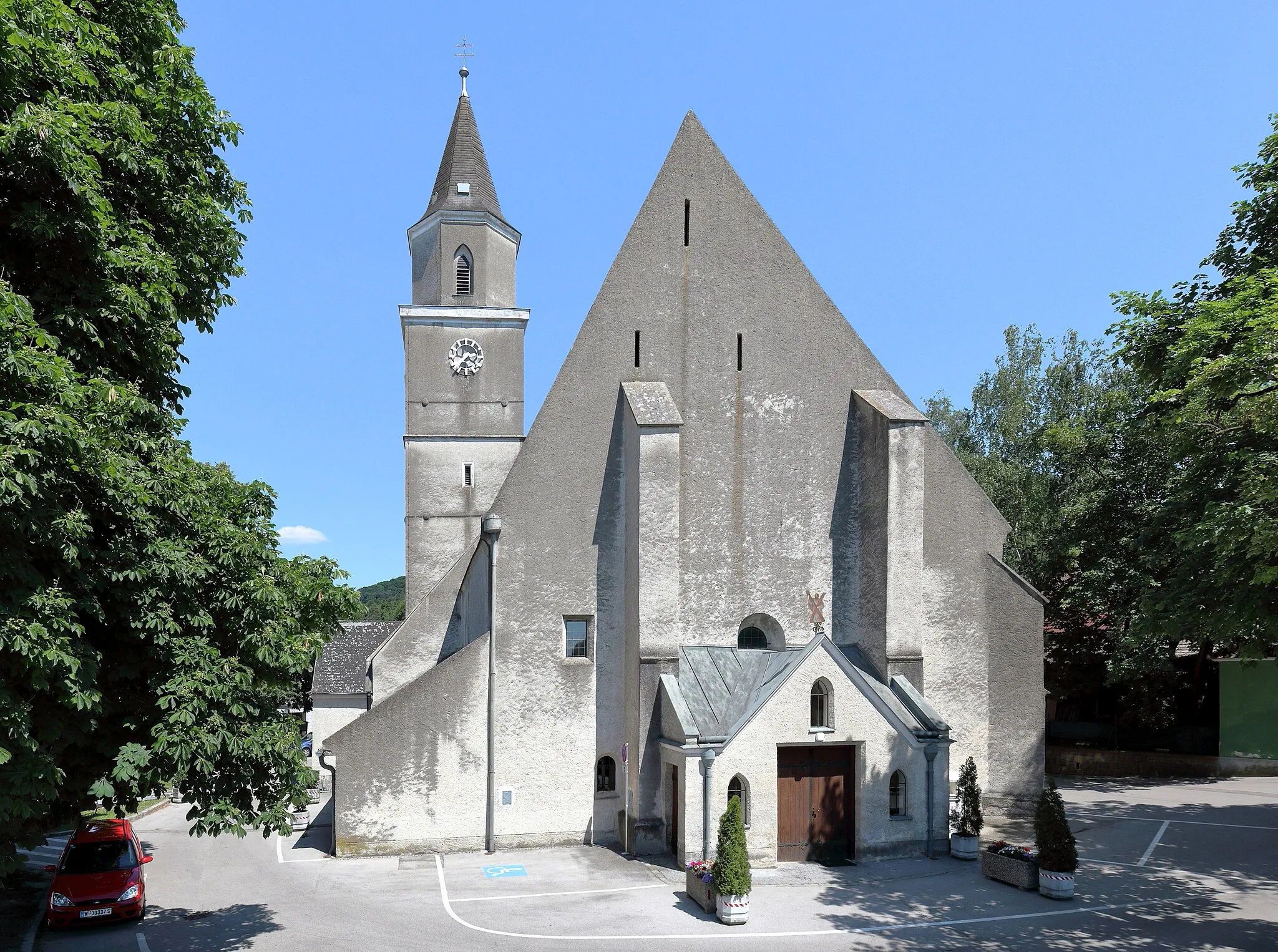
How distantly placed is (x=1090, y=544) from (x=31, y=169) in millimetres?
34139

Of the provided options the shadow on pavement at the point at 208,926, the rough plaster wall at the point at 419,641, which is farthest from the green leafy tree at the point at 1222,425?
the rough plaster wall at the point at 419,641

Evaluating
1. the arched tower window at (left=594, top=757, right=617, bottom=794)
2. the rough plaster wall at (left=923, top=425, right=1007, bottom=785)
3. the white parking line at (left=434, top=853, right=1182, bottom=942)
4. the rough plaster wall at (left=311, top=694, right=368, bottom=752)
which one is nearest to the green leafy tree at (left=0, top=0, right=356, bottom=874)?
the white parking line at (left=434, top=853, right=1182, bottom=942)

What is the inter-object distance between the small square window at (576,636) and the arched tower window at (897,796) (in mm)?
7448

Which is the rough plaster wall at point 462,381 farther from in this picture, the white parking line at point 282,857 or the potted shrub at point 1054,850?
the potted shrub at point 1054,850

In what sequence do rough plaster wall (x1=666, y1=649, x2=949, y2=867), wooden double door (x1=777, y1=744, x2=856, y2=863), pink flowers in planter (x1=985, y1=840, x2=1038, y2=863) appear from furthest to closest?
wooden double door (x1=777, y1=744, x2=856, y2=863), rough plaster wall (x1=666, y1=649, x2=949, y2=867), pink flowers in planter (x1=985, y1=840, x2=1038, y2=863)

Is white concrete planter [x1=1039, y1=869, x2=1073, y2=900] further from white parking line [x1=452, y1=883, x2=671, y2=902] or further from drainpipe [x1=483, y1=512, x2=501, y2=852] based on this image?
drainpipe [x1=483, y1=512, x2=501, y2=852]

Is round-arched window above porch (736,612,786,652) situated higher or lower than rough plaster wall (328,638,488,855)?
higher

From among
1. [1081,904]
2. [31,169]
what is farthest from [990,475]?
[31,169]

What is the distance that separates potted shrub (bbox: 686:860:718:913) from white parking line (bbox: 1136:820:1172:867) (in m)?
9.87

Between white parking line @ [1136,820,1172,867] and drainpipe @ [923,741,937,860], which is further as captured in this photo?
white parking line @ [1136,820,1172,867]

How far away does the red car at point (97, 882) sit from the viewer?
16.2 m

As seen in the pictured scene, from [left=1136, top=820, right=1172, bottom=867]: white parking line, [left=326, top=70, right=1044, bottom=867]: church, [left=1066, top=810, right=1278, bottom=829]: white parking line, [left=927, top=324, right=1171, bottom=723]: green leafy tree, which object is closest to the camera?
[left=326, top=70, right=1044, bottom=867]: church

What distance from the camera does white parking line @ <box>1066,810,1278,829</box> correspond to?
23641 millimetres

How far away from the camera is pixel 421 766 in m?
20.6
